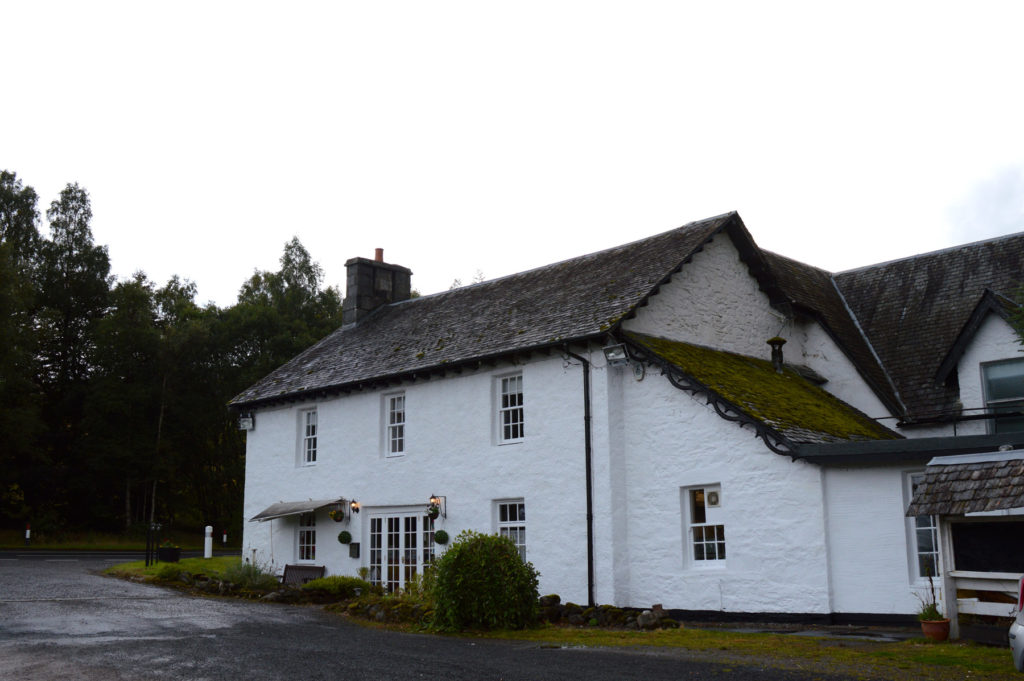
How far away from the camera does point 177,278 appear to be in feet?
193

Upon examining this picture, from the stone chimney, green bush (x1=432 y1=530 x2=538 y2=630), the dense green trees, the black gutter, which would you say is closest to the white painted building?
the black gutter

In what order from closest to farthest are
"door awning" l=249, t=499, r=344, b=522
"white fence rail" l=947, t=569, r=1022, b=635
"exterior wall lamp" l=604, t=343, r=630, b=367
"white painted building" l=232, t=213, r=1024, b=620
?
"white fence rail" l=947, t=569, r=1022, b=635 → "white painted building" l=232, t=213, r=1024, b=620 → "exterior wall lamp" l=604, t=343, r=630, b=367 → "door awning" l=249, t=499, r=344, b=522

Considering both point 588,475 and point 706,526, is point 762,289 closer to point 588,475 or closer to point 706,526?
point 588,475

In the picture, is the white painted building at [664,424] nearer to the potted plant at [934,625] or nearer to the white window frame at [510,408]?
the white window frame at [510,408]

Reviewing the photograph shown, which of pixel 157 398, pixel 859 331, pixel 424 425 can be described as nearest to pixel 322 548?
pixel 424 425

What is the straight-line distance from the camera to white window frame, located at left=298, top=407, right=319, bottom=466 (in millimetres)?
25672

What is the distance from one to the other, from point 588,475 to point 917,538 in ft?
19.6

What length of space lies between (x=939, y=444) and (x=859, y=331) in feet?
32.9

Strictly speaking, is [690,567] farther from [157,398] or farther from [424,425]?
[157,398]

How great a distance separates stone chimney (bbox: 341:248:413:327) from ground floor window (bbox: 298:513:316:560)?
22.9ft

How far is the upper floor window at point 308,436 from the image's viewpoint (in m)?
25.7

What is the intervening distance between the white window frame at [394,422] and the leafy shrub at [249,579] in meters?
4.05

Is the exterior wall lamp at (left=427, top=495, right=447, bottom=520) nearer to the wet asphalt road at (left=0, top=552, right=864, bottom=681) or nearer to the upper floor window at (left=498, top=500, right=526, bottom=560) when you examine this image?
the upper floor window at (left=498, top=500, right=526, bottom=560)

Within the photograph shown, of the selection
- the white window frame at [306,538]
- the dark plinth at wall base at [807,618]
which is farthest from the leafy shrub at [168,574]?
the dark plinth at wall base at [807,618]
